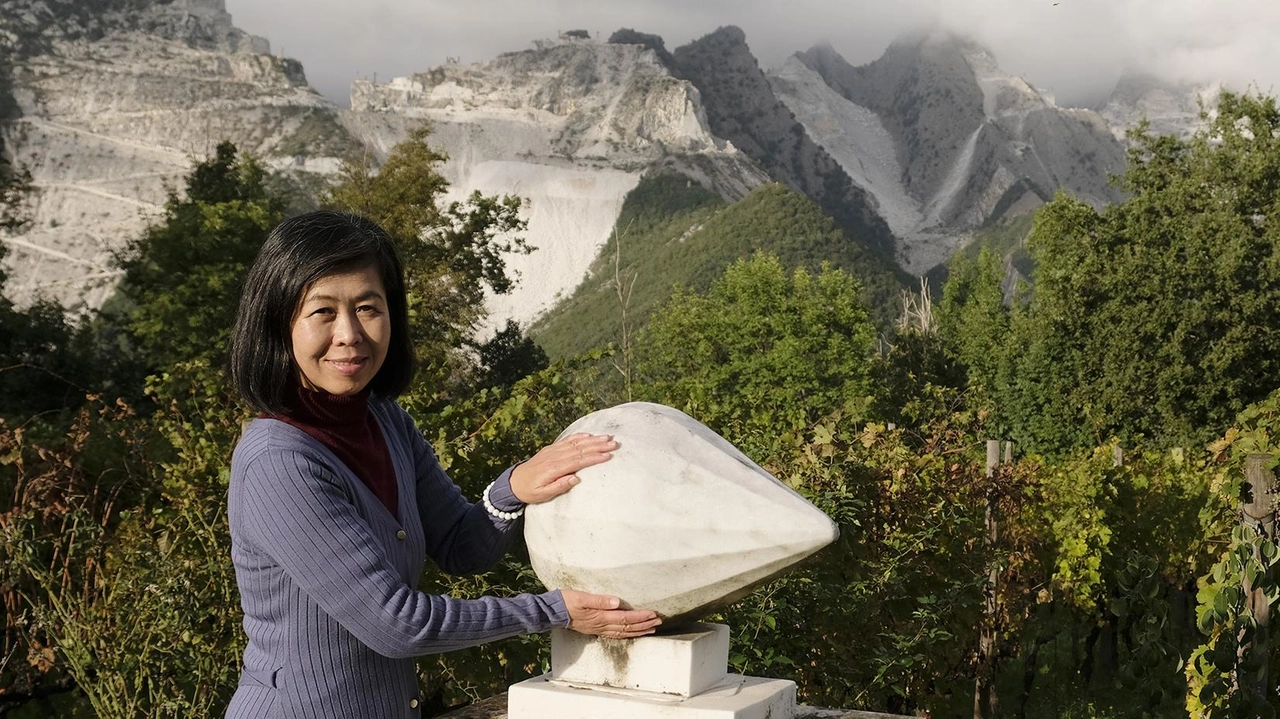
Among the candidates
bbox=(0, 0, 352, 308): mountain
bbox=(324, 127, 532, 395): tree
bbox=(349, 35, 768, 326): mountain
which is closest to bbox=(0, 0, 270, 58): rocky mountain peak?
bbox=(0, 0, 352, 308): mountain

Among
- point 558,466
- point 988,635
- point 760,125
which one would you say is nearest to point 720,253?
point 988,635

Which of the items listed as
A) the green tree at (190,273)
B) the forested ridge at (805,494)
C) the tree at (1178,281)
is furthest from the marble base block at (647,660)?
the tree at (1178,281)

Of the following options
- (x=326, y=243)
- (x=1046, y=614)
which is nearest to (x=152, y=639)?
(x=326, y=243)

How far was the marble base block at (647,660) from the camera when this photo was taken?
7.54ft

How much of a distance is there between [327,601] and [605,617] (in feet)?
1.85

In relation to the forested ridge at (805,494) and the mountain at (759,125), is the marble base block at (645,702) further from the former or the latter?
the mountain at (759,125)

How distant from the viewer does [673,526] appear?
2.17m

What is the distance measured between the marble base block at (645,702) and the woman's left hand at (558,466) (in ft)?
1.35

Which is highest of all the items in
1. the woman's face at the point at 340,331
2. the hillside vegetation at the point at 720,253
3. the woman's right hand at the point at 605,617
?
the hillside vegetation at the point at 720,253

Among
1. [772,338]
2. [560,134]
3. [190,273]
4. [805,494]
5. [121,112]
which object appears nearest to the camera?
[805,494]

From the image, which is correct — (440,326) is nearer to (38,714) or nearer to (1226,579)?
(38,714)

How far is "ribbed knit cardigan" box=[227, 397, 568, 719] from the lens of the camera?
190 centimetres

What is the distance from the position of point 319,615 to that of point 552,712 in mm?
598

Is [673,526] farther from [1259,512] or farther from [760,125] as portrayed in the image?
[760,125]
